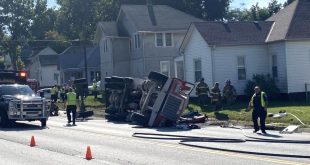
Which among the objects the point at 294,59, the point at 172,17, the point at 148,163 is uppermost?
the point at 172,17

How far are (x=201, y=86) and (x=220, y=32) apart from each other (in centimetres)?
662

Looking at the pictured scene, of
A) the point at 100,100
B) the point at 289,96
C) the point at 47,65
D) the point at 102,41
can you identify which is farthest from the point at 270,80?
the point at 47,65

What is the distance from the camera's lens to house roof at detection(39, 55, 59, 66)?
92219 mm

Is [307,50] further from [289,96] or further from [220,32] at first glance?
[220,32]

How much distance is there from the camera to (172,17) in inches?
2216

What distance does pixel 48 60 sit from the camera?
92.9m

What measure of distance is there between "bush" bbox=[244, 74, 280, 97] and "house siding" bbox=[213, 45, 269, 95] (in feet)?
3.35

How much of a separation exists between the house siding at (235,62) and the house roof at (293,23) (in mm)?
1251

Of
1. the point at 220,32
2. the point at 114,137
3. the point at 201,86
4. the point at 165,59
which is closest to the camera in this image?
the point at 114,137

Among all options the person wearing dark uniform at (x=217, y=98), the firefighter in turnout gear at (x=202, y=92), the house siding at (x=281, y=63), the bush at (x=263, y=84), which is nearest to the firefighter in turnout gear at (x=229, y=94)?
the firefighter in turnout gear at (x=202, y=92)

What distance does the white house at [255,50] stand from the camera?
121 feet

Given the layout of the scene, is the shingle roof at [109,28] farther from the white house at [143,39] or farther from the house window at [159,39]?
the house window at [159,39]

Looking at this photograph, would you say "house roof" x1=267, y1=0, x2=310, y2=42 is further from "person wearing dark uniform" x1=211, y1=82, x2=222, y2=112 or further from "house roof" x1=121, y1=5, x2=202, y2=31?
"house roof" x1=121, y1=5, x2=202, y2=31

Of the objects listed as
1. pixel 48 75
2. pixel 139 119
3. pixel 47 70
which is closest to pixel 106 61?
pixel 139 119
